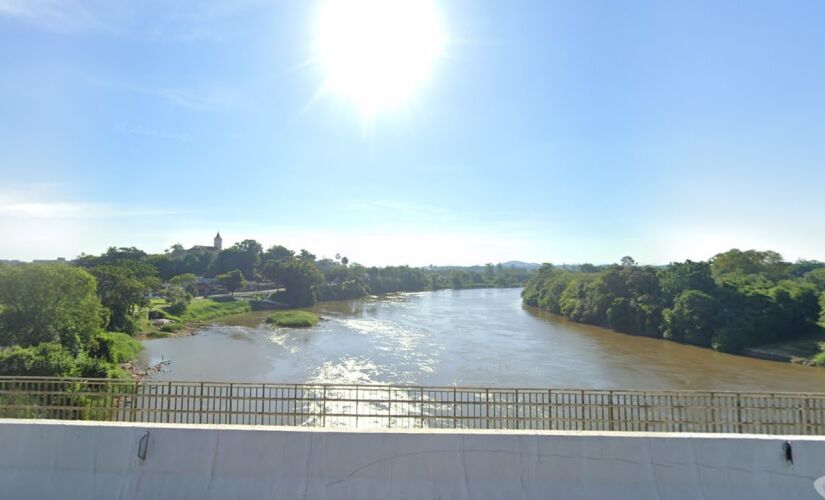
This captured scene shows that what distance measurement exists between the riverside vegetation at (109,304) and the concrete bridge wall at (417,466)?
9.86m

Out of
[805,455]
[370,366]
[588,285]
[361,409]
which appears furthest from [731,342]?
[805,455]

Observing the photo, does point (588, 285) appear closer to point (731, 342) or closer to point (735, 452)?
point (731, 342)

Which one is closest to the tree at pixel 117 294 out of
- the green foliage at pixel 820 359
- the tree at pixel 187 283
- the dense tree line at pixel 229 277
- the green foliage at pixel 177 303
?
the dense tree line at pixel 229 277

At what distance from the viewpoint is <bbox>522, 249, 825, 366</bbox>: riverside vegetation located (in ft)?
102

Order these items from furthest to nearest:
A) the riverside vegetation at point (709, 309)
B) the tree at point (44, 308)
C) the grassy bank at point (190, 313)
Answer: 1. the grassy bank at point (190, 313)
2. the riverside vegetation at point (709, 309)
3. the tree at point (44, 308)

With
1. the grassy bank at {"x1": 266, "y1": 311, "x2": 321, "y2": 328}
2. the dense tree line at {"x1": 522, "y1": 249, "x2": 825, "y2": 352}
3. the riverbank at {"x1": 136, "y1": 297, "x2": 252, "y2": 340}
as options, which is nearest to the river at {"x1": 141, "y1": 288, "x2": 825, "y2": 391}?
the grassy bank at {"x1": 266, "y1": 311, "x2": 321, "y2": 328}

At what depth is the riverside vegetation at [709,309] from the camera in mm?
31047

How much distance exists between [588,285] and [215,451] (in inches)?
1838

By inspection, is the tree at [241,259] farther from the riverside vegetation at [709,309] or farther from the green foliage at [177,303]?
the riverside vegetation at [709,309]

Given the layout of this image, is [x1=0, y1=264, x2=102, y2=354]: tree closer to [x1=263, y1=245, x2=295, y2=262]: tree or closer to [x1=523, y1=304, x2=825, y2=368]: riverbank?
[x1=523, y1=304, x2=825, y2=368]: riverbank

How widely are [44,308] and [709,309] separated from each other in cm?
3825

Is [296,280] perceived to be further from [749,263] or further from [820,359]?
[749,263]

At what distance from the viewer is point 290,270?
6069 cm

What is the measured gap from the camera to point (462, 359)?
26.3 meters
